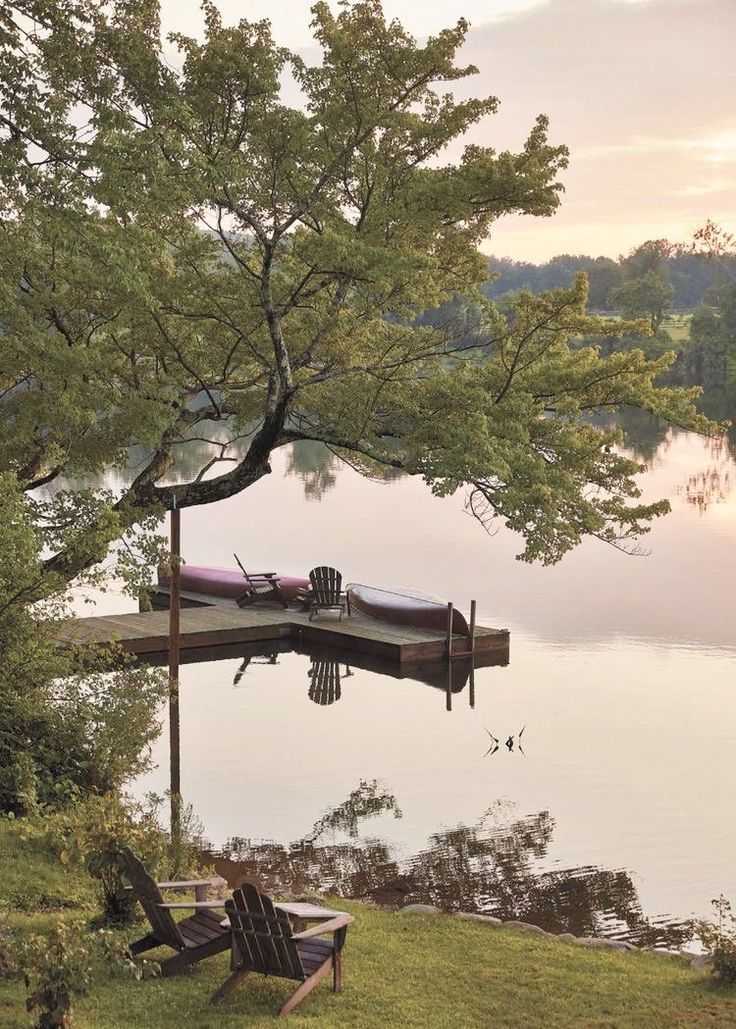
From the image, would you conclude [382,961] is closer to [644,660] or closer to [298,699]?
[298,699]

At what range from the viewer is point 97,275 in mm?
13789

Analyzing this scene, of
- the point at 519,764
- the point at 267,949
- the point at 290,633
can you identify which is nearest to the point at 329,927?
the point at 267,949

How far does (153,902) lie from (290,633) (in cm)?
1641

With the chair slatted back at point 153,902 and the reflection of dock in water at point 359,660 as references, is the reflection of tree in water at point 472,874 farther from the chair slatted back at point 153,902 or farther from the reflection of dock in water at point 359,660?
the reflection of dock in water at point 359,660

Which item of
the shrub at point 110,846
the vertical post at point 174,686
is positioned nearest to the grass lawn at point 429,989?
the shrub at point 110,846

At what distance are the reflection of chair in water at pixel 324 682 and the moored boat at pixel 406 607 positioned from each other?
74.5 inches

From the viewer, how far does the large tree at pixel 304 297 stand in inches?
538

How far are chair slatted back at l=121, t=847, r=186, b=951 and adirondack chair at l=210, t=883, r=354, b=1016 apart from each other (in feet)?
1.52

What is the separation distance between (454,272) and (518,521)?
417cm

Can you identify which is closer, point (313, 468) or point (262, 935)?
point (262, 935)

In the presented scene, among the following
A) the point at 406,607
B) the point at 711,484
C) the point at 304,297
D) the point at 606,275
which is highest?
the point at 606,275

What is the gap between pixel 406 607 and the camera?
2433 cm

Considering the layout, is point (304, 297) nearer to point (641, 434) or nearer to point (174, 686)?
point (174, 686)

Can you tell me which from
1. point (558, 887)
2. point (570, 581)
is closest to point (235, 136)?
point (558, 887)
